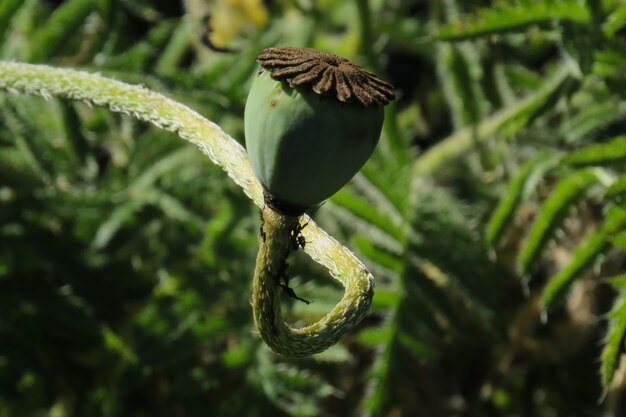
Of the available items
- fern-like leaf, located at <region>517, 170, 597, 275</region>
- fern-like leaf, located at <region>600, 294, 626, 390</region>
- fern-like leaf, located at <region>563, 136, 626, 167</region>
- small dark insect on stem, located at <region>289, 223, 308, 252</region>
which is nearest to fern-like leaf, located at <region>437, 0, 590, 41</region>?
fern-like leaf, located at <region>563, 136, 626, 167</region>

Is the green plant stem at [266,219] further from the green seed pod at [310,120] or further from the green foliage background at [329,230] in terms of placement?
the green foliage background at [329,230]

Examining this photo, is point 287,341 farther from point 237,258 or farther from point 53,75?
point 237,258

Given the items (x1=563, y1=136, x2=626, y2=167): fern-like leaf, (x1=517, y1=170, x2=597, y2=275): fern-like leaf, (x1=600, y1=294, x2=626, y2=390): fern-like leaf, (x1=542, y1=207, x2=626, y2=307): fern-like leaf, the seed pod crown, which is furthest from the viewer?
(x1=517, y1=170, x2=597, y2=275): fern-like leaf

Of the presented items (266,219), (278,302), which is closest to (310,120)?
(266,219)

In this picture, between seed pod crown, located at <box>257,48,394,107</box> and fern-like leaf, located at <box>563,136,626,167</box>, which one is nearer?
seed pod crown, located at <box>257,48,394,107</box>

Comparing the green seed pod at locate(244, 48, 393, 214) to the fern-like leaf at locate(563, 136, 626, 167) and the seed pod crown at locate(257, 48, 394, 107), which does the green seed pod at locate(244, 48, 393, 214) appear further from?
the fern-like leaf at locate(563, 136, 626, 167)

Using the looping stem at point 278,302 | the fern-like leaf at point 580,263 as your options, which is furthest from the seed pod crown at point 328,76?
the fern-like leaf at point 580,263

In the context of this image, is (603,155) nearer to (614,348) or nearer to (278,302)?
(614,348)
